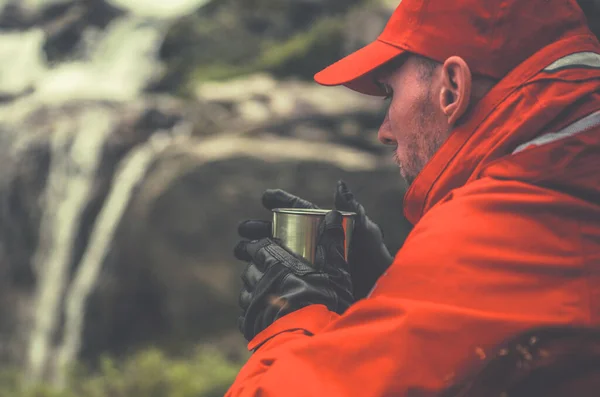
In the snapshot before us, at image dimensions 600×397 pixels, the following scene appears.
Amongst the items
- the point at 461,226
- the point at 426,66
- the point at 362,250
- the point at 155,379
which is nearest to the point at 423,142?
the point at 426,66

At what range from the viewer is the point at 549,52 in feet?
4.80

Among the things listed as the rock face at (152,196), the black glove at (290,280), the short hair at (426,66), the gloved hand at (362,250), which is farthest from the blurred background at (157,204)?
the short hair at (426,66)

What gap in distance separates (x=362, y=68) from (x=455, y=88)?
28 centimetres

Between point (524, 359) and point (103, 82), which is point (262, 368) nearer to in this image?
point (524, 359)

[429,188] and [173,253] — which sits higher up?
[429,188]

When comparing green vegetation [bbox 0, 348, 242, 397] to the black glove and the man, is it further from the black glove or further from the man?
the man

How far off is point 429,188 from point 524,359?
486mm

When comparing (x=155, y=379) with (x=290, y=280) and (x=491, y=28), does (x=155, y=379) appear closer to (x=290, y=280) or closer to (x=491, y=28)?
(x=290, y=280)

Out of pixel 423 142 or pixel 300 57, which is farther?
pixel 300 57

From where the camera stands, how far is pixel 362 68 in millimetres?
1765

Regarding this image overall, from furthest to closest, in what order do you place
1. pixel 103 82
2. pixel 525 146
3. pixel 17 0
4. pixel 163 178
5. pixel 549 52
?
pixel 17 0
pixel 103 82
pixel 163 178
pixel 549 52
pixel 525 146

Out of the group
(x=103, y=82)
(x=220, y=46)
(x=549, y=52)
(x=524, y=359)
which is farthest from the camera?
(x=220, y=46)

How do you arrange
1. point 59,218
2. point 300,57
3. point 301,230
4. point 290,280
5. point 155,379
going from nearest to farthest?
point 290,280 → point 301,230 → point 155,379 → point 59,218 → point 300,57

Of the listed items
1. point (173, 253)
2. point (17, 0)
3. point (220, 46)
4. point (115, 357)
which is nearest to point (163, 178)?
point (173, 253)
